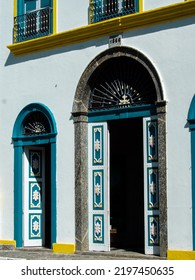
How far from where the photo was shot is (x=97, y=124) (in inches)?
609

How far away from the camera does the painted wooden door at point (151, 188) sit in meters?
14.2

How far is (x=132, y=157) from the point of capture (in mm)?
18266

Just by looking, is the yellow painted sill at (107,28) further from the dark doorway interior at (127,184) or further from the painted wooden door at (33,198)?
the dark doorway interior at (127,184)

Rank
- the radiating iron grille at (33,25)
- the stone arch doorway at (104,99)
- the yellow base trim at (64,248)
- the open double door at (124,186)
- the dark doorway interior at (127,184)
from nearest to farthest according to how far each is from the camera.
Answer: the open double door at (124,186)
the stone arch doorway at (104,99)
the yellow base trim at (64,248)
the radiating iron grille at (33,25)
the dark doorway interior at (127,184)

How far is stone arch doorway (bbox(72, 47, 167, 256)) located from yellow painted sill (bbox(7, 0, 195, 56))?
1.63 ft

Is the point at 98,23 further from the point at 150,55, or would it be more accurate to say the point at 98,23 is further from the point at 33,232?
the point at 33,232

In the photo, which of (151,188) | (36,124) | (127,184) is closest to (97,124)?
(36,124)

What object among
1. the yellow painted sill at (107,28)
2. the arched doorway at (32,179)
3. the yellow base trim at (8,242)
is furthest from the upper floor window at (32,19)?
the yellow base trim at (8,242)

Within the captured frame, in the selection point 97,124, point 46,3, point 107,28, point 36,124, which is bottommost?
point 97,124

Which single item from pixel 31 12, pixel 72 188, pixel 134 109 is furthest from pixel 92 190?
pixel 31 12

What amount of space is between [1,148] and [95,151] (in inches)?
116

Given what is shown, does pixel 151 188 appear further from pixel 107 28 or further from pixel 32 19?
pixel 32 19

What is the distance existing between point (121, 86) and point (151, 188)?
237 centimetres

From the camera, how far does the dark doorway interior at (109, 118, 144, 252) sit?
1792cm
